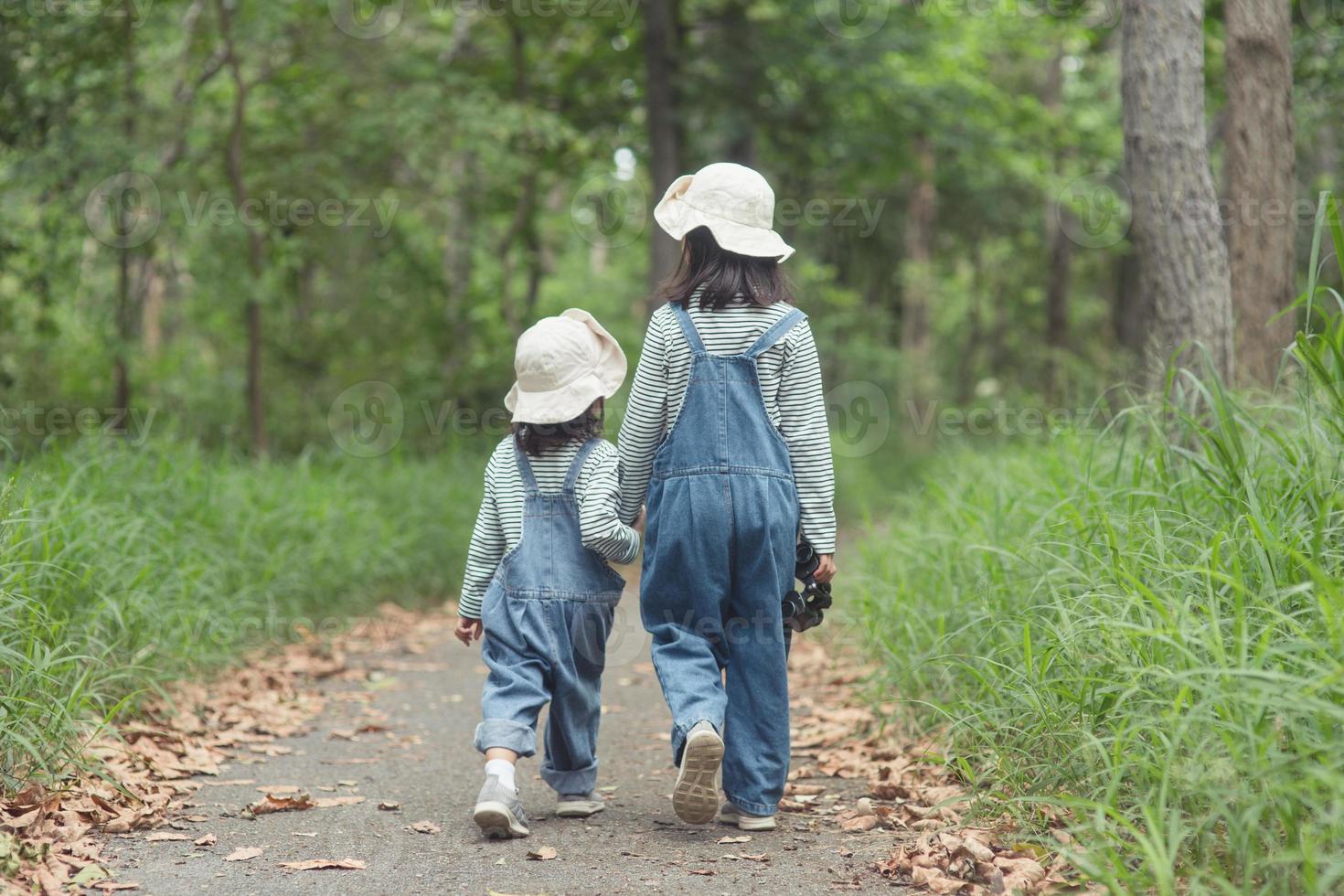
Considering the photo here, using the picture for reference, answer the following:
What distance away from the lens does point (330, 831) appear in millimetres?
3797

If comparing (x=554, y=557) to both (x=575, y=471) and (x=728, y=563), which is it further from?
(x=728, y=563)

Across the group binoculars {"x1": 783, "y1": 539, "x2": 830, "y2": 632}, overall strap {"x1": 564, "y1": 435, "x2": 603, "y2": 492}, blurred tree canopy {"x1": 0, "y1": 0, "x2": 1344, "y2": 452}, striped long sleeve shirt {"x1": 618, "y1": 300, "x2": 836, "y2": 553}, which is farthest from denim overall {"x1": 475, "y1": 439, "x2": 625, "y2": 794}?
blurred tree canopy {"x1": 0, "y1": 0, "x2": 1344, "y2": 452}

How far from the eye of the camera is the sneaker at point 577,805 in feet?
13.1

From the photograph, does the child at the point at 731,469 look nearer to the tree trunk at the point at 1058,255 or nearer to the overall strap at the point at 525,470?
the overall strap at the point at 525,470

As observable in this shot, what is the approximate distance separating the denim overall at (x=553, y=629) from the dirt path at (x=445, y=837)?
308 mm

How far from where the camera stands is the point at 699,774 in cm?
356

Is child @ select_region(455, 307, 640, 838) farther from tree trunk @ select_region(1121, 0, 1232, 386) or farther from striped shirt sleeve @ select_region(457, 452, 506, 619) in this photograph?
tree trunk @ select_region(1121, 0, 1232, 386)

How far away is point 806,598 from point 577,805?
1009 mm

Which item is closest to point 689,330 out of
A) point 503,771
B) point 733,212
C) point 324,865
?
point 733,212

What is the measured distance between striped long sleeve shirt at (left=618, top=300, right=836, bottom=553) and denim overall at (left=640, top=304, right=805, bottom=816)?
3 cm

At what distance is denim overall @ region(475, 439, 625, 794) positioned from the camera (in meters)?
3.82

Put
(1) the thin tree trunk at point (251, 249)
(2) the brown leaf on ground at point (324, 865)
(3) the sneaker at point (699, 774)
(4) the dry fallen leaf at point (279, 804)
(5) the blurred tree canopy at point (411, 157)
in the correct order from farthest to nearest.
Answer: (1) the thin tree trunk at point (251, 249), (5) the blurred tree canopy at point (411, 157), (4) the dry fallen leaf at point (279, 804), (3) the sneaker at point (699, 774), (2) the brown leaf on ground at point (324, 865)

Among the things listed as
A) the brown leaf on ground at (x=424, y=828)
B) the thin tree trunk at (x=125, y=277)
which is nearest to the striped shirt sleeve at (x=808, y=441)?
the brown leaf on ground at (x=424, y=828)

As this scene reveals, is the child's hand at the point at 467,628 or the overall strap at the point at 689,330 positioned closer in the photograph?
the overall strap at the point at 689,330
